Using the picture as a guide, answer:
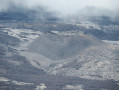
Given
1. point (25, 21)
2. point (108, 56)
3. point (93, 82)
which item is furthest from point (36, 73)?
point (25, 21)

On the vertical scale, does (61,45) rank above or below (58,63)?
above

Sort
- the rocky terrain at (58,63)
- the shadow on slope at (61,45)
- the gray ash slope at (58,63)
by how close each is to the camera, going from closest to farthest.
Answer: the rocky terrain at (58,63)
the gray ash slope at (58,63)
the shadow on slope at (61,45)

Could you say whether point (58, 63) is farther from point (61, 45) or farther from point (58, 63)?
point (61, 45)

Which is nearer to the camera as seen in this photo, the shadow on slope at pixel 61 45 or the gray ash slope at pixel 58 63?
the gray ash slope at pixel 58 63

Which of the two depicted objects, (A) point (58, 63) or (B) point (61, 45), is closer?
(A) point (58, 63)

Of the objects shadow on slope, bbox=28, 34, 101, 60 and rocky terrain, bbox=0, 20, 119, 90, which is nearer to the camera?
rocky terrain, bbox=0, 20, 119, 90

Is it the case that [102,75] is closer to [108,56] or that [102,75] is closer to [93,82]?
[93,82]

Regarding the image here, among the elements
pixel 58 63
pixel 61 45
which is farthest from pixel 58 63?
pixel 61 45

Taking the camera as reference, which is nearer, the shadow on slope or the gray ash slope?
the gray ash slope

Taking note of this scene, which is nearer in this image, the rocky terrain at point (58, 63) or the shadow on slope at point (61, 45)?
the rocky terrain at point (58, 63)

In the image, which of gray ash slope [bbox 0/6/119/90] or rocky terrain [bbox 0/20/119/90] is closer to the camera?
rocky terrain [bbox 0/20/119/90]

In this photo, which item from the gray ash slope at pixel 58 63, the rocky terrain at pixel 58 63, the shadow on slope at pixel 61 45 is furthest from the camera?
the shadow on slope at pixel 61 45

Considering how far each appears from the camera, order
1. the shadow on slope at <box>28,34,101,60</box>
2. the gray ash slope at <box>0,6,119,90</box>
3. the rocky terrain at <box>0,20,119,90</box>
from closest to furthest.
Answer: the rocky terrain at <box>0,20,119,90</box>, the gray ash slope at <box>0,6,119,90</box>, the shadow on slope at <box>28,34,101,60</box>

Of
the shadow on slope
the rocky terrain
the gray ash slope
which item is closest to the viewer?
the rocky terrain
